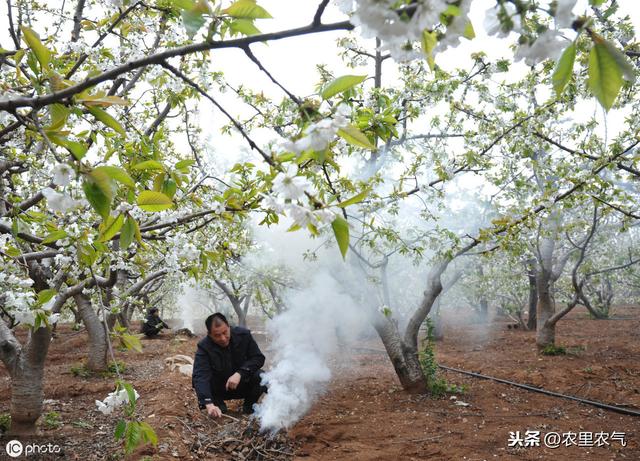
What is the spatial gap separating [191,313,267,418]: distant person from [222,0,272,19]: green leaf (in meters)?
4.70

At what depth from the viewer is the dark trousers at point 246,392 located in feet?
17.8

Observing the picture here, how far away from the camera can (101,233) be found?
143cm

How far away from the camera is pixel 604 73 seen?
30.0 inches

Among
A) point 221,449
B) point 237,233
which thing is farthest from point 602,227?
point 221,449

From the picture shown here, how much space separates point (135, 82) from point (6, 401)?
5.30 meters

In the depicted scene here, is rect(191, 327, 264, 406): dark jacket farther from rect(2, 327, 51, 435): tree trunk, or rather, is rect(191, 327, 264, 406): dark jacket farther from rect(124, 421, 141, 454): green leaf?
rect(124, 421, 141, 454): green leaf

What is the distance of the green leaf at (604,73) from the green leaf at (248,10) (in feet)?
2.21

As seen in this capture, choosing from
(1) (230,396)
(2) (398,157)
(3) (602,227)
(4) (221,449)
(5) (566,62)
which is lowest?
(4) (221,449)

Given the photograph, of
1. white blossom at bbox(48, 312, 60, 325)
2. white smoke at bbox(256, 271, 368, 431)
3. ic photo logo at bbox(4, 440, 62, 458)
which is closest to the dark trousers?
Result: white smoke at bbox(256, 271, 368, 431)

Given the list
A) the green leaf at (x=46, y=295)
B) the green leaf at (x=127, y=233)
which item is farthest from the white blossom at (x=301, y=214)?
the green leaf at (x=46, y=295)

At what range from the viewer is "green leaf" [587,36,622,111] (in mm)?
749

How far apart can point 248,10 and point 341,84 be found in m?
0.27

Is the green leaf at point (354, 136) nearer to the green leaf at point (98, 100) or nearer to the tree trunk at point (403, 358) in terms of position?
the green leaf at point (98, 100)

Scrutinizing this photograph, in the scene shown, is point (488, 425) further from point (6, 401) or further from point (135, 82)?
point (6, 401)
